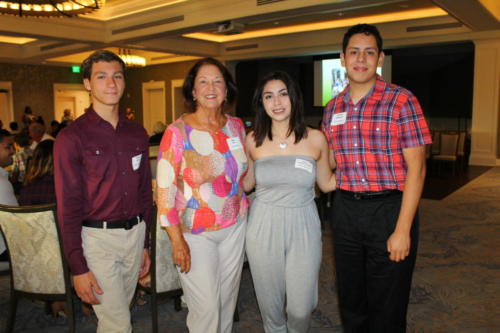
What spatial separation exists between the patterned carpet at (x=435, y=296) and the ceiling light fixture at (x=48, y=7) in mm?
2826

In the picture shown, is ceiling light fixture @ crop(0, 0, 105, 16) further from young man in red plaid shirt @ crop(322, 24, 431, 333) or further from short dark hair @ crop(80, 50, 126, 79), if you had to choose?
young man in red plaid shirt @ crop(322, 24, 431, 333)

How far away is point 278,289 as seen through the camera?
6.62 feet

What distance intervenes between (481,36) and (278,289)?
32.8ft

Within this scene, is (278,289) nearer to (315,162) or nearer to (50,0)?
(315,162)

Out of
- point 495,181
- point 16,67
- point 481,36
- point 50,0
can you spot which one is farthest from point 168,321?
point 16,67

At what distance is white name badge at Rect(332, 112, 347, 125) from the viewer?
6.39 feet

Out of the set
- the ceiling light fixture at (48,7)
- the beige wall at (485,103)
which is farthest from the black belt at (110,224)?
the beige wall at (485,103)

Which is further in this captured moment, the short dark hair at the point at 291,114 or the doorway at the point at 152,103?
the doorway at the point at 152,103

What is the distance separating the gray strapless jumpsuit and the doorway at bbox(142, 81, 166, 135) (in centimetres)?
1436

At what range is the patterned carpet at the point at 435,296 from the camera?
2.80 meters

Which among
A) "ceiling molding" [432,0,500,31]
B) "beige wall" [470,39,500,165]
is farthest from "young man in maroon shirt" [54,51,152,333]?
"beige wall" [470,39,500,165]

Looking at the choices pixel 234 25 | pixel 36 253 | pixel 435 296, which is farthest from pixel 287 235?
pixel 234 25

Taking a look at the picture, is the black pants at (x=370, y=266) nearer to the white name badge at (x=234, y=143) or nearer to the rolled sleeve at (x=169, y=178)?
the white name badge at (x=234, y=143)

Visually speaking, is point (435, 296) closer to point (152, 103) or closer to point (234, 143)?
point (234, 143)
